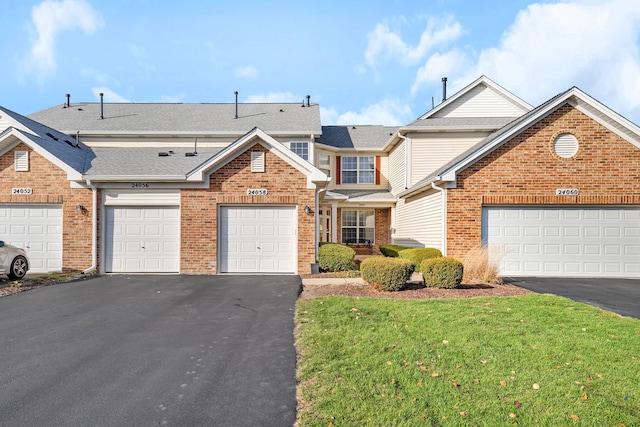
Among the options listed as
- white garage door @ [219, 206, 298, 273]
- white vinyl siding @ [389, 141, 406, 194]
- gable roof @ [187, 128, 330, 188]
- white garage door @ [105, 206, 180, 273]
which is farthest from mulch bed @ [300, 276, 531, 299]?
white vinyl siding @ [389, 141, 406, 194]

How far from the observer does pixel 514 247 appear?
12164 mm

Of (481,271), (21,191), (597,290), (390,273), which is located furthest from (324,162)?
(597,290)

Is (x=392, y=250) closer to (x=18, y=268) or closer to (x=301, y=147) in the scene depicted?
(x=301, y=147)

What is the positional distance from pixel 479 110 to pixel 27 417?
19.5m

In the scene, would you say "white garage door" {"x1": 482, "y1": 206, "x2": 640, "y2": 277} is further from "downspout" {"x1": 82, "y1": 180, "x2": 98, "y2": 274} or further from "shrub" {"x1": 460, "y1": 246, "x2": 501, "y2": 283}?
"downspout" {"x1": 82, "y1": 180, "x2": 98, "y2": 274}

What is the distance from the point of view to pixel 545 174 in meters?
12.1

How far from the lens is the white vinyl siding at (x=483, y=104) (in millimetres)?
17875

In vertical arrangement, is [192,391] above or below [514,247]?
below

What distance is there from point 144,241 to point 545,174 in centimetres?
1414

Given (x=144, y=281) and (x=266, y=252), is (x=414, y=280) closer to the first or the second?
(x=266, y=252)

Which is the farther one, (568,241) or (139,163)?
(139,163)

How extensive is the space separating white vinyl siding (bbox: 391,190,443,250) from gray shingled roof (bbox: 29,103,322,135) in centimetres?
608

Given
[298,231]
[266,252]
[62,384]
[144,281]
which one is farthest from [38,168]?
[62,384]

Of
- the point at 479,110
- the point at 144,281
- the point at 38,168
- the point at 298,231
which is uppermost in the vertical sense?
the point at 479,110
